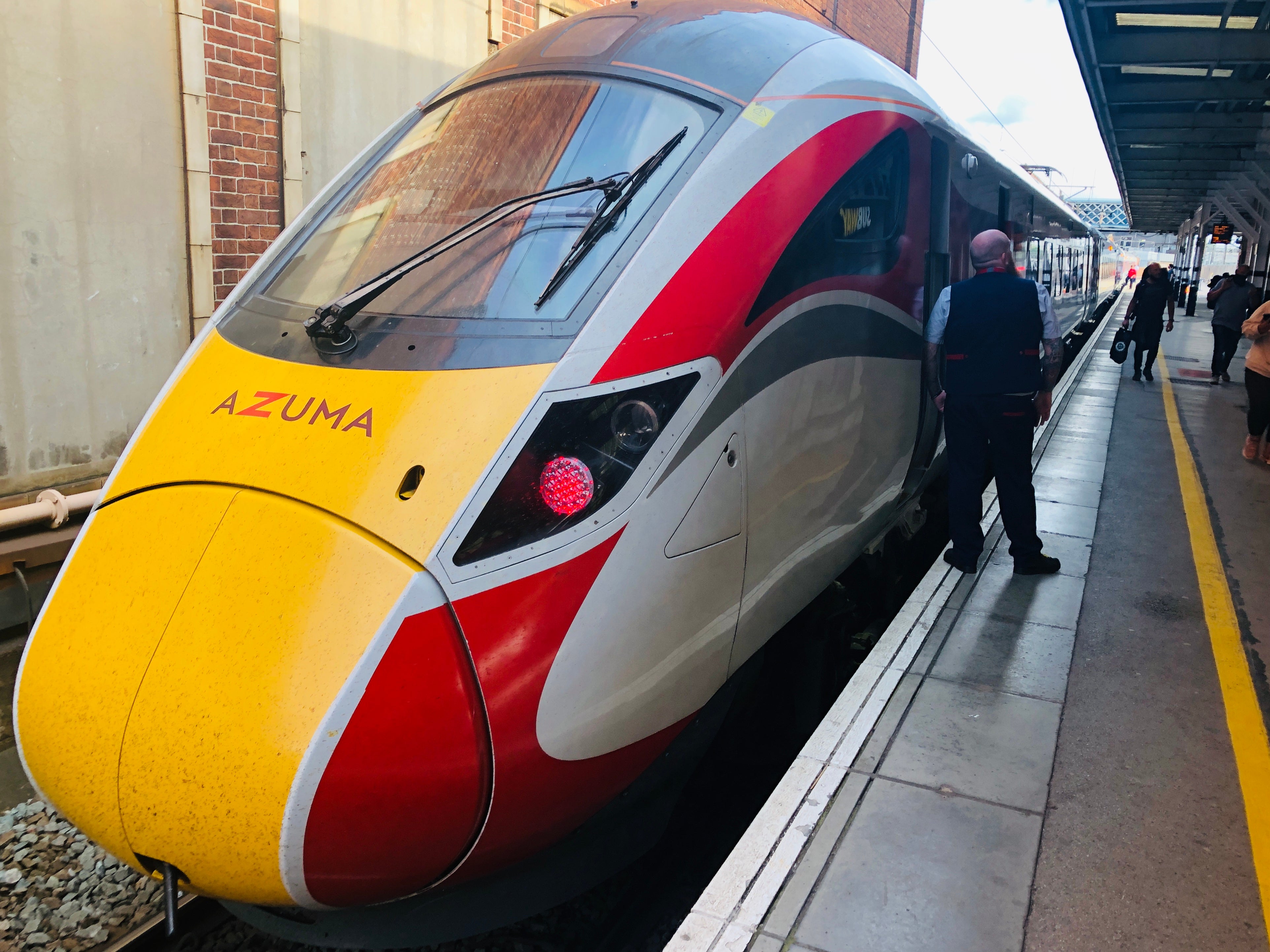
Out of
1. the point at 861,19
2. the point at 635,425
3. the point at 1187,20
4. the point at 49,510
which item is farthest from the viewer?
the point at 861,19

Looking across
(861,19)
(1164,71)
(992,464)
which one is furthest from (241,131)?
(861,19)

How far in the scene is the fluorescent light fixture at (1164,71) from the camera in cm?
1162

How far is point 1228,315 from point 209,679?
13.7 metres

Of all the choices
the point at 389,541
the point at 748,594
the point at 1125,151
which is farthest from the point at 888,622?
the point at 1125,151

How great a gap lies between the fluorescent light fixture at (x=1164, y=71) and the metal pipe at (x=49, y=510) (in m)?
11.9

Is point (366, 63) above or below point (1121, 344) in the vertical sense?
above

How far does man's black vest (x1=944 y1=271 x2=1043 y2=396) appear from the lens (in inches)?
170

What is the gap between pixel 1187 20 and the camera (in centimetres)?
960

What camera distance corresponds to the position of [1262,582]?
15.6 ft

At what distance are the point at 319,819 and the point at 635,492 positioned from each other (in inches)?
39.2

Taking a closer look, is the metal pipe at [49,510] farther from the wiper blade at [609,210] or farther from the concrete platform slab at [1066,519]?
the concrete platform slab at [1066,519]

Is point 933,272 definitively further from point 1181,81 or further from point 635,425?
point 1181,81

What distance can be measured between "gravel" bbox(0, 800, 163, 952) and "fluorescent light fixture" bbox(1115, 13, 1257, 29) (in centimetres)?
1079

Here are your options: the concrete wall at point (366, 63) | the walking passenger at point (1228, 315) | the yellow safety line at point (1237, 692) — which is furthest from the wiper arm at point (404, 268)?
the walking passenger at point (1228, 315)
